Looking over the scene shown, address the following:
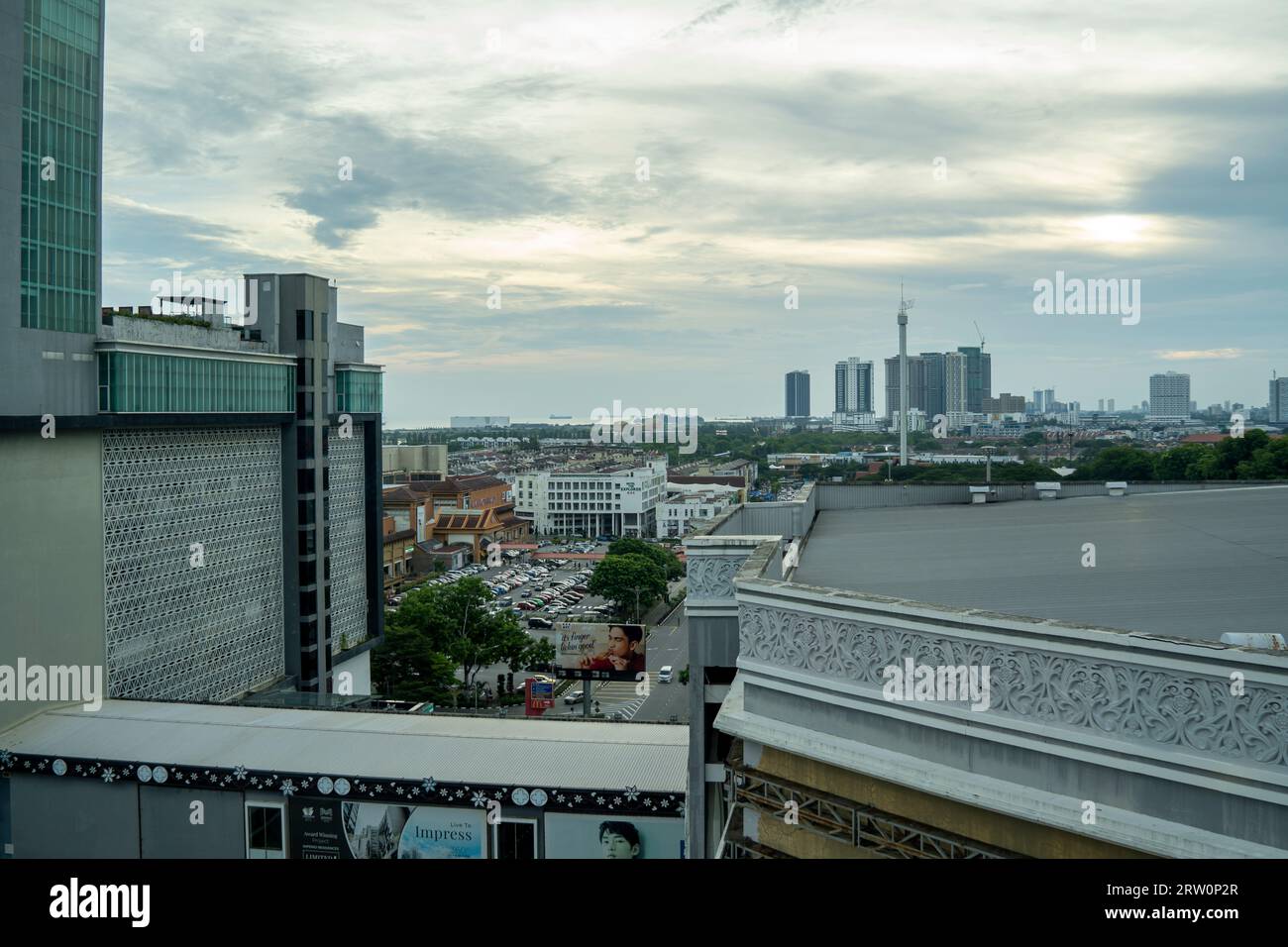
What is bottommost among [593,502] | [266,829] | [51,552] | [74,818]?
[74,818]

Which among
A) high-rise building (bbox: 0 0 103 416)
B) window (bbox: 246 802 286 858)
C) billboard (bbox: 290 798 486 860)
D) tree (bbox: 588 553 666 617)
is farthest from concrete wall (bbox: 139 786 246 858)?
tree (bbox: 588 553 666 617)

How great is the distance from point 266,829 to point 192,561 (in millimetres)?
10707

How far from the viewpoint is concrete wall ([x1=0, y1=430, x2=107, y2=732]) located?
65.1ft

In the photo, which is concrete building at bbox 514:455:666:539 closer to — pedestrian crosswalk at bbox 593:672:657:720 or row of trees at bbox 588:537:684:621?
row of trees at bbox 588:537:684:621

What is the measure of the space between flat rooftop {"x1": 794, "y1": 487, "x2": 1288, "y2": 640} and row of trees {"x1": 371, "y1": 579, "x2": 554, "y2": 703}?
26.1 m

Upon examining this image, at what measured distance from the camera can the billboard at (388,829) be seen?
16219 mm

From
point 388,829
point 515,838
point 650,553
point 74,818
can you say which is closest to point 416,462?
point 650,553

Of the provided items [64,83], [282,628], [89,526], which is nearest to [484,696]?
[282,628]

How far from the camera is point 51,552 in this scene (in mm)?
20750

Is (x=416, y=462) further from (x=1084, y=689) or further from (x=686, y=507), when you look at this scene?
(x=1084, y=689)
